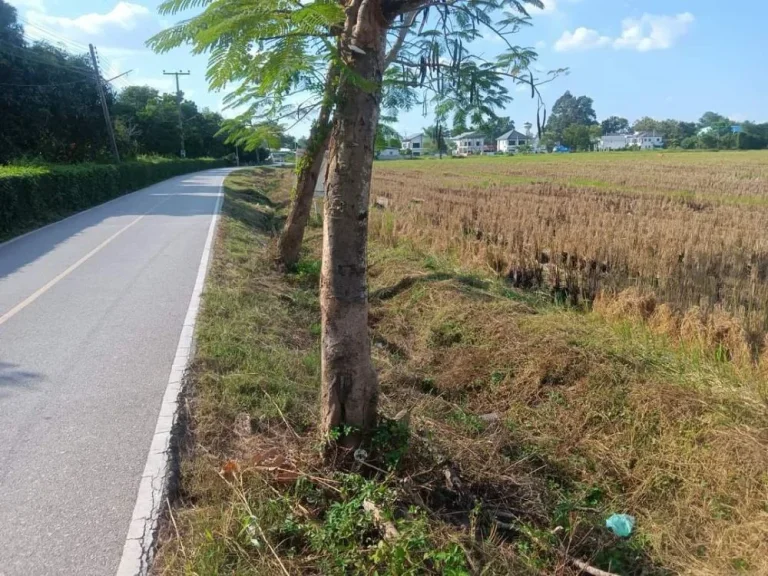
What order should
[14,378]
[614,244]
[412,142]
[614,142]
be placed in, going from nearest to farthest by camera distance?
[14,378]
[614,244]
[412,142]
[614,142]

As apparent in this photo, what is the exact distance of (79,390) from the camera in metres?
5.20

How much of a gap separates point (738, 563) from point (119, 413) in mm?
4679

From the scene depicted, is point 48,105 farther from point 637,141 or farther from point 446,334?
point 637,141

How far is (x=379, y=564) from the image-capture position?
9.60ft

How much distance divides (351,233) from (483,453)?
7.00 feet

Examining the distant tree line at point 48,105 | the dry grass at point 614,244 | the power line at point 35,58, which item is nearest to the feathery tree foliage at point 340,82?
the dry grass at point 614,244

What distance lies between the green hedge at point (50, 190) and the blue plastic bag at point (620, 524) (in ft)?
48.3

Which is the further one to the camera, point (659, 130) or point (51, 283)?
point (659, 130)

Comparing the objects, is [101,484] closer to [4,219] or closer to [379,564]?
[379,564]

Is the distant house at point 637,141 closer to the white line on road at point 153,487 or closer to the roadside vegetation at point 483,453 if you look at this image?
the roadside vegetation at point 483,453

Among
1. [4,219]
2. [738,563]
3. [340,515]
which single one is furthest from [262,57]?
[4,219]

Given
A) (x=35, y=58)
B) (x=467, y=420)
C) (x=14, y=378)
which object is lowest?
(x=467, y=420)

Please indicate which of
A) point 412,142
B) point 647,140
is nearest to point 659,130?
point 647,140

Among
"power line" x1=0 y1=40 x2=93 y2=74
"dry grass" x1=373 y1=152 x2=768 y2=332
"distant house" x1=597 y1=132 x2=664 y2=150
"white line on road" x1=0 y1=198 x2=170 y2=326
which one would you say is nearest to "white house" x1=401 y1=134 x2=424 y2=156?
"dry grass" x1=373 y1=152 x2=768 y2=332
